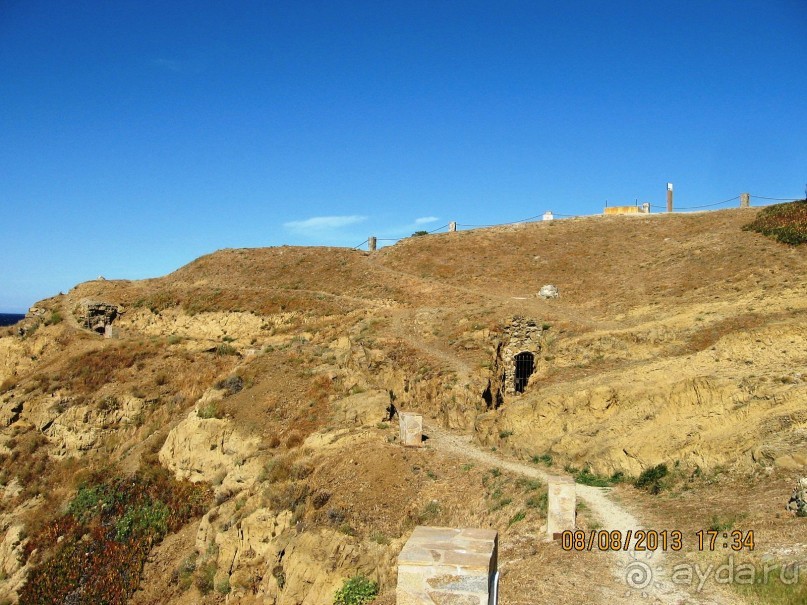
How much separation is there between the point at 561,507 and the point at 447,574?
22.1 feet

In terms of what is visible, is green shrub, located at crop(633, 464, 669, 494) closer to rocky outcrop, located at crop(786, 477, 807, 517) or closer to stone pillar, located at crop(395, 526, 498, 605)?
rocky outcrop, located at crop(786, 477, 807, 517)

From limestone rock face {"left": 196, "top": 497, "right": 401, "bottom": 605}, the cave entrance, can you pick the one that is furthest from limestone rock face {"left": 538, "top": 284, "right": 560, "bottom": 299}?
limestone rock face {"left": 196, "top": 497, "right": 401, "bottom": 605}

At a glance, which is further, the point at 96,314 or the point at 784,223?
the point at 96,314

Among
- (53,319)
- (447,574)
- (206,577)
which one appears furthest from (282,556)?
(53,319)

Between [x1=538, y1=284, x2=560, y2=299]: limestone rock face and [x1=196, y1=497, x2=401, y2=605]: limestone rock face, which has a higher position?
[x1=538, y1=284, x2=560, y2=299]: limestone rock face

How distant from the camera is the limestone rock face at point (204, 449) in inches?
846

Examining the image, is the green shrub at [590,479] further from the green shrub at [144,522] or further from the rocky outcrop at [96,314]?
the rocky outcrop at [96,314]

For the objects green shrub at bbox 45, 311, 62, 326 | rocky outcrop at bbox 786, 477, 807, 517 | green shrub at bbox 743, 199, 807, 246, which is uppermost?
green shrub at bbox 743, 199, 807, 246

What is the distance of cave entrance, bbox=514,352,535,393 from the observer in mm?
26359

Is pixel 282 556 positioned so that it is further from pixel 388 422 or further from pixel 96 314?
pixel 96 314

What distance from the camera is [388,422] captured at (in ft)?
69.2

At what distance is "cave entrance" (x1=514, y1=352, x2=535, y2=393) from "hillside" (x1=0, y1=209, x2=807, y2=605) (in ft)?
2.51

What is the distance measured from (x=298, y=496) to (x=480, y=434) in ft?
22.1

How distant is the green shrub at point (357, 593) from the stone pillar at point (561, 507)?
389cm
